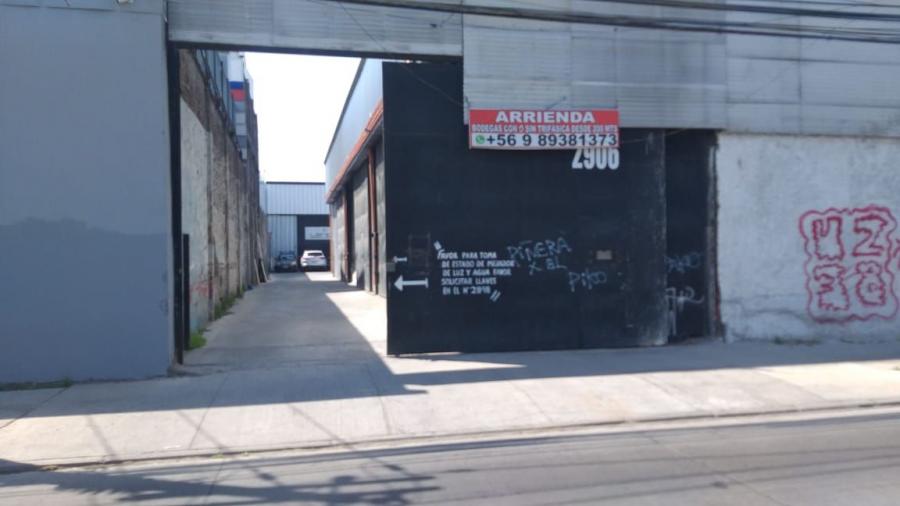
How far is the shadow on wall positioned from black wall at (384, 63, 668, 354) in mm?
3636

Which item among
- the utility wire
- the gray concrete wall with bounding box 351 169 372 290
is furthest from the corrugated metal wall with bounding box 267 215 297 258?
the utility wire

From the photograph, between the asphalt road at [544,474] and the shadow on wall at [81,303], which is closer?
the asphalt road at [544,474]

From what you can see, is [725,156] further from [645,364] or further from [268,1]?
[268,1]

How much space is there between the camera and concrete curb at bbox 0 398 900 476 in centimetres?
716

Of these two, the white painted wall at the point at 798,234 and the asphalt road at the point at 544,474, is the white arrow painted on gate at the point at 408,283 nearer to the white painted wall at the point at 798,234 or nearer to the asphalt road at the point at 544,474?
the asphalt road at the point at 544,474

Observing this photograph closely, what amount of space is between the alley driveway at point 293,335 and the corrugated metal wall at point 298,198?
34927mm

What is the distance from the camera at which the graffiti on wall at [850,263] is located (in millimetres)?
13750

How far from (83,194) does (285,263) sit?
42.3m

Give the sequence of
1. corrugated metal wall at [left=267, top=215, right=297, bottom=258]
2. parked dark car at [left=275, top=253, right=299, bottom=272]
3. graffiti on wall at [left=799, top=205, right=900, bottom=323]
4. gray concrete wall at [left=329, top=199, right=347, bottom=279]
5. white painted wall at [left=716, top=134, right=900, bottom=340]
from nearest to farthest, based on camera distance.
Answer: white painted wall at [left=716, top=134, right=900, bottom=340], graffiti on wall at [left=799, top=205, right=900, bottom=323], gray concrete wall at [left=329, top=199, right=347, bottom=279], parked dark car at [left=275, top=253, right=299, bottom=272], corrugated metal wall at [left=267, top=215, right=297, bottom=258]

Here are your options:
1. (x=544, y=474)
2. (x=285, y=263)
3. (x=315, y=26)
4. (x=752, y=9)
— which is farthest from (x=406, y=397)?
(x=285, y=263)

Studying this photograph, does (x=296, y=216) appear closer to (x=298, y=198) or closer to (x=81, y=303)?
(x=298, y=198)

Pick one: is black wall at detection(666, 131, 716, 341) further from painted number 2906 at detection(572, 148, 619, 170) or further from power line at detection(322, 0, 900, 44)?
power line at detection(322, 0, 900, 44)

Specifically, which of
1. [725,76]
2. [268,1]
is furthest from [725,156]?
[268,1]

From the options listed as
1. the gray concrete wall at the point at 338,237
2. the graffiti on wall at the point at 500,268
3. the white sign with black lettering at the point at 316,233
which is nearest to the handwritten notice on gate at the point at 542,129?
the graffiti on wall at the point at 500,268
